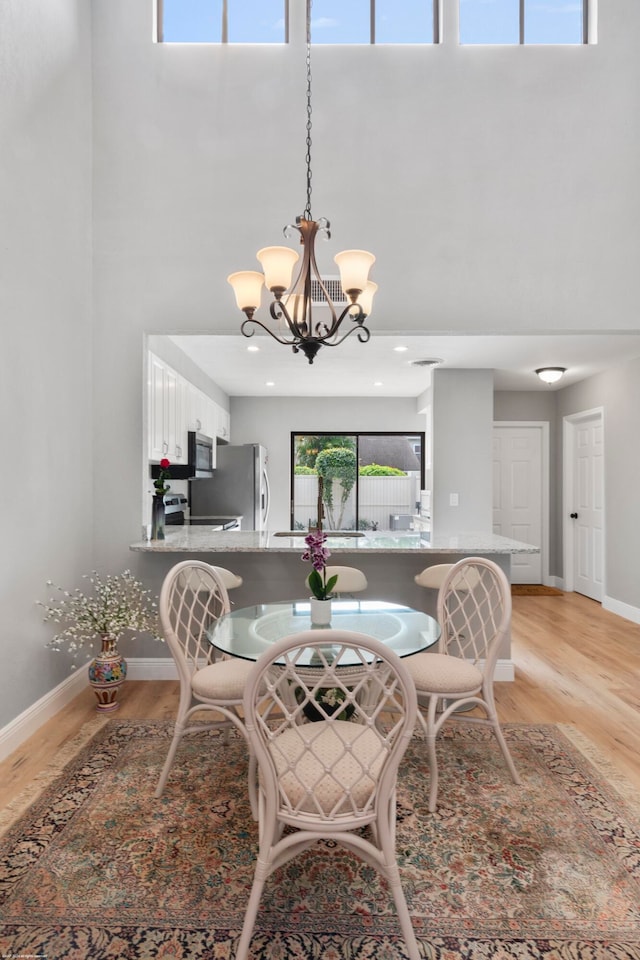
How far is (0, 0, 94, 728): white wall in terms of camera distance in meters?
2.55

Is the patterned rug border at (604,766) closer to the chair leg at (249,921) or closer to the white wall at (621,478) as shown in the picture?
the chair leg at (249,921)

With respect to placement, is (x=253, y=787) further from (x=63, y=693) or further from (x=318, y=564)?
(x=63, y=693)

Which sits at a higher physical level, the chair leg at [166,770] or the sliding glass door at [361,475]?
the sliding glass door at [361,475]

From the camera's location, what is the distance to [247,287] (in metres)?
2.29

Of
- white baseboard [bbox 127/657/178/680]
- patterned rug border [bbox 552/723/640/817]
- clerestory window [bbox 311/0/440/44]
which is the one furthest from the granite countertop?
clerestory window [bbox 311/0/440/44]

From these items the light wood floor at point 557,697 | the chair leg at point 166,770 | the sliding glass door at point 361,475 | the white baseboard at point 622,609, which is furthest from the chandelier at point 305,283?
the sliding glass door at point 361,475

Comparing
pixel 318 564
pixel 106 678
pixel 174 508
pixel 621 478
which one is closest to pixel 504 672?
pixel 318 564

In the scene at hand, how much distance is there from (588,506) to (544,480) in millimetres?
703

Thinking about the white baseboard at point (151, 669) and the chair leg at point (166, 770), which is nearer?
the chair leg at point (166, 770)

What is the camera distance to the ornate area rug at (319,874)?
1473 mm

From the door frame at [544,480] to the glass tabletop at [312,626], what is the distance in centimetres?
472

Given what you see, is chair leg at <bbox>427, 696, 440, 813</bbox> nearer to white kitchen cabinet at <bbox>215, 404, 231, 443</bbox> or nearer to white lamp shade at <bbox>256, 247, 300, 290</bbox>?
white lamp shade at <bbox>256, 247, 300, 290</bbox>

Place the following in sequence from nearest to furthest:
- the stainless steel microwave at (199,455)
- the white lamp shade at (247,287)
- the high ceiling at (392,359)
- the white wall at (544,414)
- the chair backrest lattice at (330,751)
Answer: the chair backrest lattice at (330,751) → the white lamp shade at (247,287) → the high ceiling at (392,359) → the stainless steel microwave at (199,455) → the white wall at (544,414)

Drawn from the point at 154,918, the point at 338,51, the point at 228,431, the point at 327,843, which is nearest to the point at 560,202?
the point at 338,51
